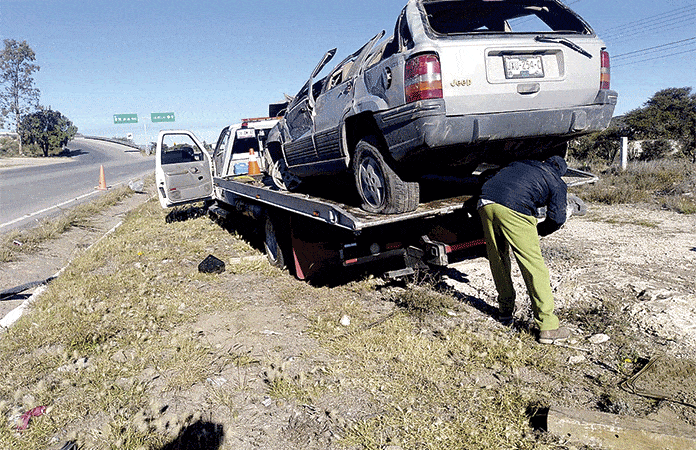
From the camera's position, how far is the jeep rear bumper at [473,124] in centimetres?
354

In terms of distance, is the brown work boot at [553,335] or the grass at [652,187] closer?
the brown work boot at [553,335]

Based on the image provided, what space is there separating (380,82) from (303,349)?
2284mm

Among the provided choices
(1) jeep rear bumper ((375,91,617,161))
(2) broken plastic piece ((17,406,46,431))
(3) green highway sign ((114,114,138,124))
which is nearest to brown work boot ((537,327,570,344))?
(1) jeep rear bumper ((375,91,617,161))

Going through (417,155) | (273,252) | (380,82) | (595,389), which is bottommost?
(595,389)

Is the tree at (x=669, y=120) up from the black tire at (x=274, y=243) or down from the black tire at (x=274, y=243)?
up

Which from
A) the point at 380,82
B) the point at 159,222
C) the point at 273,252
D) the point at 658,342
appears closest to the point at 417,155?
the point at 380,82

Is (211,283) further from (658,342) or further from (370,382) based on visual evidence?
(658,342)

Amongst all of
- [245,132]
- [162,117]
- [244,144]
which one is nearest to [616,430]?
[245,132]

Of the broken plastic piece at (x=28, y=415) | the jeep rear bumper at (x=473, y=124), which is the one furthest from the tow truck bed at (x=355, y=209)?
the broken plastic piece at (x=28, y=415)

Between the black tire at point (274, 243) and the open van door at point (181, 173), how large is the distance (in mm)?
2918

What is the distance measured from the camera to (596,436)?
2613 mm

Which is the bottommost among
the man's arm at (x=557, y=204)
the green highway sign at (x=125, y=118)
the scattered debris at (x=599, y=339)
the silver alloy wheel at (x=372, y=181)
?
the scattered debris at (x=599, y=339)

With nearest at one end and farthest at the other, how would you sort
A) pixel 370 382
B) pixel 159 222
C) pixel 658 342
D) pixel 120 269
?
pixel 370 382, pixel 658 342, pixel 120 269, pixel 159 222

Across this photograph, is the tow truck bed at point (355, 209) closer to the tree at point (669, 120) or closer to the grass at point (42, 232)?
the grass at point (42, 232)
